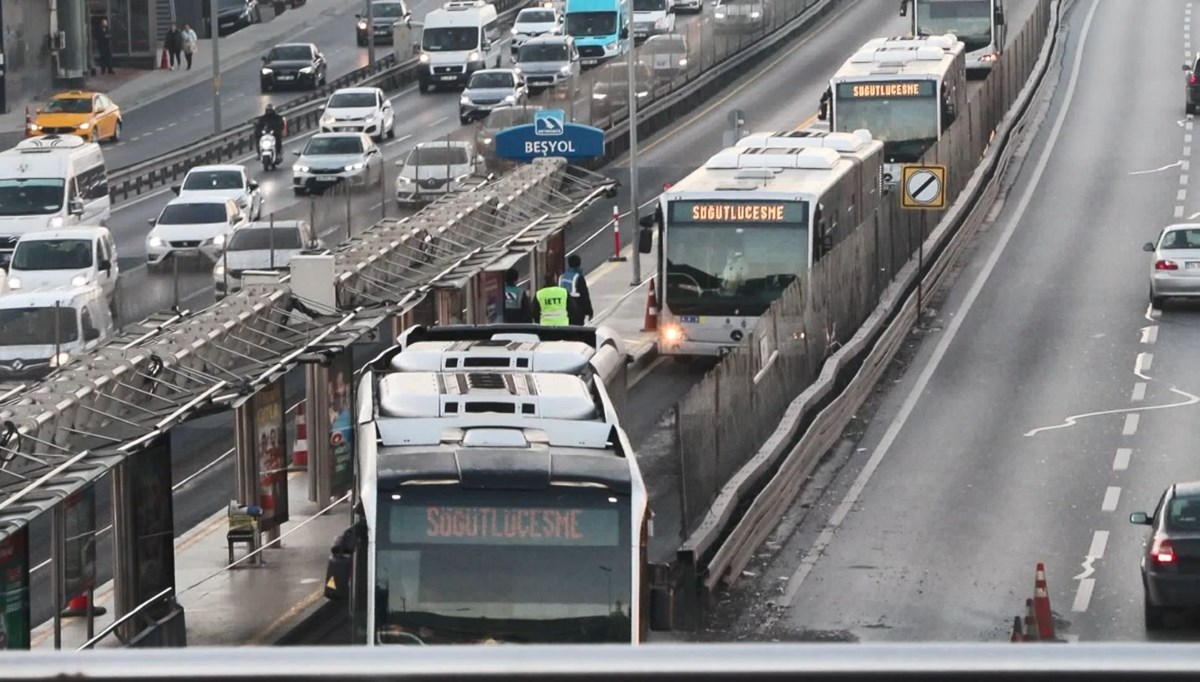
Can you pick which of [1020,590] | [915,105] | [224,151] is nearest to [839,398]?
[1020,590]

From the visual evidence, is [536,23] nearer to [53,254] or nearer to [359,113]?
[359,113]

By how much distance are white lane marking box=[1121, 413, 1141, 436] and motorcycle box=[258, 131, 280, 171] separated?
34.6 meters

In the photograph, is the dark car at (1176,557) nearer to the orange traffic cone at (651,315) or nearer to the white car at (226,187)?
the orange traffic cone at (651,315)

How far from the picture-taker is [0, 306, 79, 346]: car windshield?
3098 centimetres

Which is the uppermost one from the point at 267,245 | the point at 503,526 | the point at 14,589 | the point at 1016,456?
the point at 503,526

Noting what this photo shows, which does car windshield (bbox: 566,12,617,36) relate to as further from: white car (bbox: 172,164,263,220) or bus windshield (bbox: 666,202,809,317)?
bus windshield (bbox: 666,202,809,317)

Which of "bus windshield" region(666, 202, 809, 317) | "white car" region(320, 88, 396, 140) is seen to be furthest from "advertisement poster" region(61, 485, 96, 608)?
"white car" region(320, 88, 396, 140)

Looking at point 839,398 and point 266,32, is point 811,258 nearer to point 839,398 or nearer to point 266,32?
point 839,398

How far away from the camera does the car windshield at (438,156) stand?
155ft

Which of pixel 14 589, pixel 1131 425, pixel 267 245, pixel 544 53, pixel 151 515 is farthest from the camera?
pixel 544 53

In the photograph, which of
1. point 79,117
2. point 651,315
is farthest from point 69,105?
point 651,315

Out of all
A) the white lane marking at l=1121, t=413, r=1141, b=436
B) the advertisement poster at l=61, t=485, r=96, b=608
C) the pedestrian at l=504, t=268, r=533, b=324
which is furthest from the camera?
the pedestrian at l=504, t=268, r=533, b=324

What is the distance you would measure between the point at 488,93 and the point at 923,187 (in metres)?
31.1

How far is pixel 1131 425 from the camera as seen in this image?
2792 centimetres
